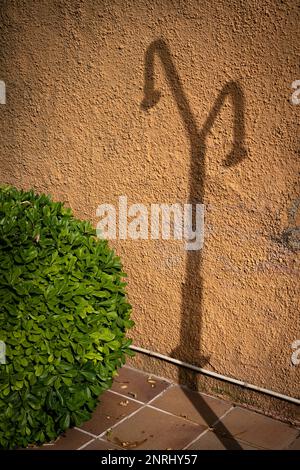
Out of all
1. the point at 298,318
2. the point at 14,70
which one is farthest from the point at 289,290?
the point at 14,70

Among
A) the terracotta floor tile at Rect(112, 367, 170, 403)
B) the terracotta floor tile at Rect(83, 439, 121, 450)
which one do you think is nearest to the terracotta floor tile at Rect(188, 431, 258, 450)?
the terracotta floor tile at Rect(83, 439, 121, 450)

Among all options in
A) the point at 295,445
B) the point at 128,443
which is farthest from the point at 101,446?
the point at 295,445

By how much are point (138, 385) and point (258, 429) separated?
103cm

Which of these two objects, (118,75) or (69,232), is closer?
(69,232)

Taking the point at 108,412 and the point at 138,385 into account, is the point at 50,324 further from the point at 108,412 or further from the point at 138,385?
the point at 138,385

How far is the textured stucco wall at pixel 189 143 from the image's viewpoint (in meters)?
3.62

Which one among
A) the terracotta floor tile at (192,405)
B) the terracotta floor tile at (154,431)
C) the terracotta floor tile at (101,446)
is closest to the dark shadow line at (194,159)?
the terracotta floor tile at (192,405)

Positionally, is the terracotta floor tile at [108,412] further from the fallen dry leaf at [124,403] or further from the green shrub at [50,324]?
the green shrub at [50,324]

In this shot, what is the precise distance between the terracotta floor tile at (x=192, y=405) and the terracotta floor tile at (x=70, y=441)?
62cm

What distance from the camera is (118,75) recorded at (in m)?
4.23

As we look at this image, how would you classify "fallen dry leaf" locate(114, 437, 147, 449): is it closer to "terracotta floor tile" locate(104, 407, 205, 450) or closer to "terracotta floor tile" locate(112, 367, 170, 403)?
"terracotta floor tile" locate(104, 407, 205, 450)

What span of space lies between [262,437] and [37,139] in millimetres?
3054

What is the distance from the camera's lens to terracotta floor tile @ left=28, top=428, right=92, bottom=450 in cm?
358
